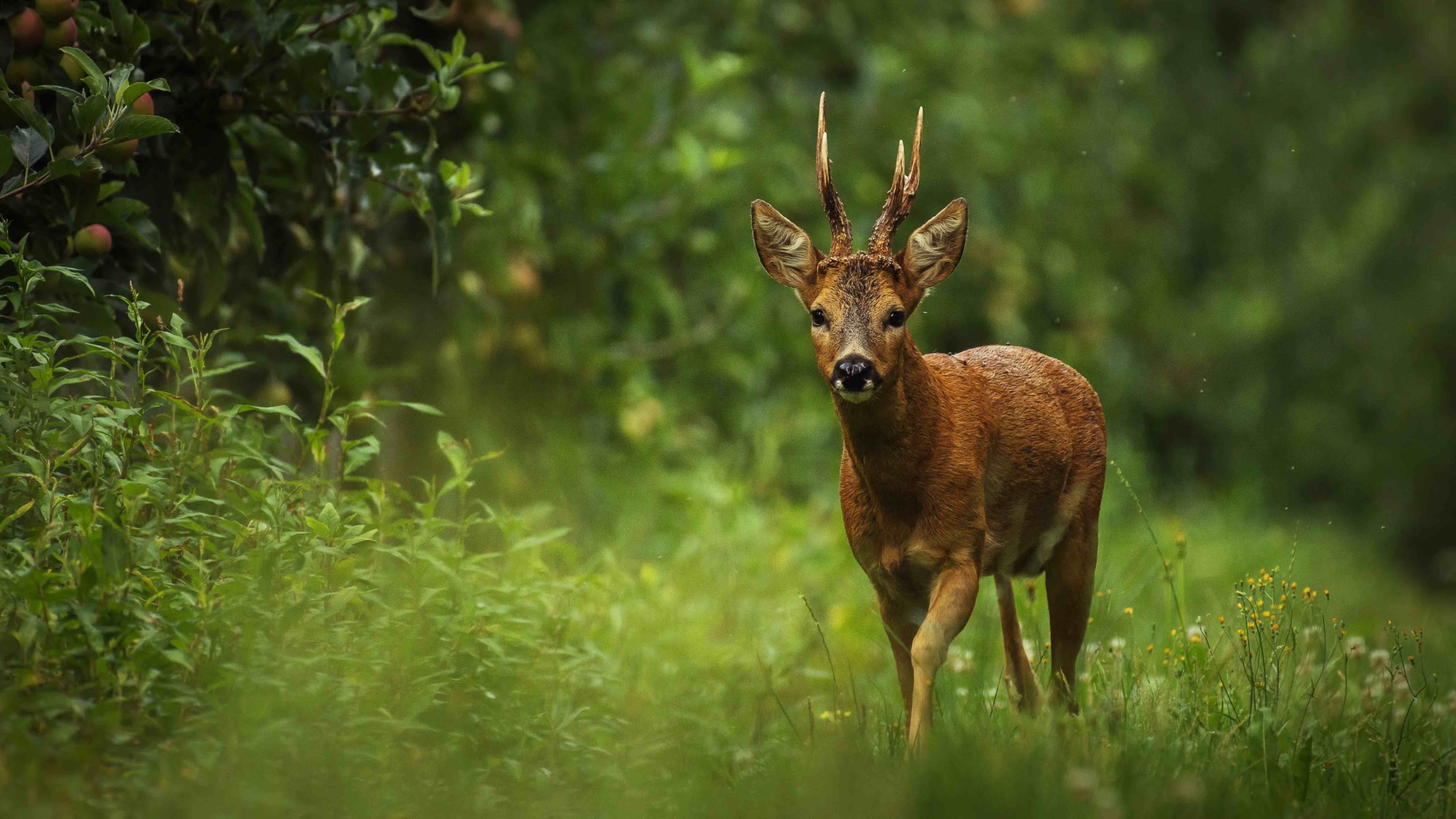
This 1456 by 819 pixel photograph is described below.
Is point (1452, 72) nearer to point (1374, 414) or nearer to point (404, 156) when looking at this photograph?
point (1374, 414)

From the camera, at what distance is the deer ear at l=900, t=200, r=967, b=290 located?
3848 millimetres

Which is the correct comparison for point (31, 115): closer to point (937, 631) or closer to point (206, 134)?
point (206, 134)

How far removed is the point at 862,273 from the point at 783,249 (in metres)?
0.24

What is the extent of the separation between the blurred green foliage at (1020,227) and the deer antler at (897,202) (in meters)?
2.62

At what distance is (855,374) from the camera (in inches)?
144

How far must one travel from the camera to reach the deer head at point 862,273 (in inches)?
146

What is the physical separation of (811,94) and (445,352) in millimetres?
3808

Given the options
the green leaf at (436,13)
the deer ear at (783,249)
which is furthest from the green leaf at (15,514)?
the green leaf at (436,13)

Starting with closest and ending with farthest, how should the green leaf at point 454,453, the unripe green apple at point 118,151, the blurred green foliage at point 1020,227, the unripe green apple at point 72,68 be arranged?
the unripe green apple at point 118,151 → the unripe green apple at point 72,68 → the green leaf at point 454,453 → the blurred green foliage at point 1020,227

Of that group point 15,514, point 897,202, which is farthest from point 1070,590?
point 15,514

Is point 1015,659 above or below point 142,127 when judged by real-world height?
below

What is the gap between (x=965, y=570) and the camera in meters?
3.78

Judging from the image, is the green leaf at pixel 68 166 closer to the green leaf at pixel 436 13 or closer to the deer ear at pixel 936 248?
the green leaf at pixel 436 13

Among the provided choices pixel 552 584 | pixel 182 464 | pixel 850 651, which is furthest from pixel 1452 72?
pixel 182 464
